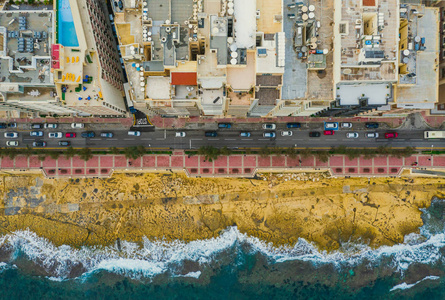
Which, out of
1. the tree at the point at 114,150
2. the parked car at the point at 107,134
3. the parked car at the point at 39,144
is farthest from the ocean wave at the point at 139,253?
the parked car at the point at 107,134

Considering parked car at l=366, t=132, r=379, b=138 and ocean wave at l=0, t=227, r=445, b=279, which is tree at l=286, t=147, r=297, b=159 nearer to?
parked car at l=366, t=132, r=379, b=138

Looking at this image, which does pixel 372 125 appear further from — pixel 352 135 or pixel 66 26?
pixel 66 26

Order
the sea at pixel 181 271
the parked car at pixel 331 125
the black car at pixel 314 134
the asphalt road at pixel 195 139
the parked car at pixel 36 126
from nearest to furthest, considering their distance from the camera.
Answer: the parked car at pixel 331 125 → the black car at pixel 314 134 → the parked car at pixel 36 126 → the asphalt road at pixel 195 139 → the sea at pixel 181 271

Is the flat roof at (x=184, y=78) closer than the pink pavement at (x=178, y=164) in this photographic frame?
Yes

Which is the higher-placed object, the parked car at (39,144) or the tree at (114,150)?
the parked car at (39,144)

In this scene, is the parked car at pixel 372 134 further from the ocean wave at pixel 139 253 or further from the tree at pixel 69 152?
the tree at pixel 69 152

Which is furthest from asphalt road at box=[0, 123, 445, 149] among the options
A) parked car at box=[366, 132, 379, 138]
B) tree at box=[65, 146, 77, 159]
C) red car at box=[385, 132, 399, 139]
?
red car at box=[385, 132, 399, 139]

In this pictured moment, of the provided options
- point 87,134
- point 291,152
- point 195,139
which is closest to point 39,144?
point 87,134
